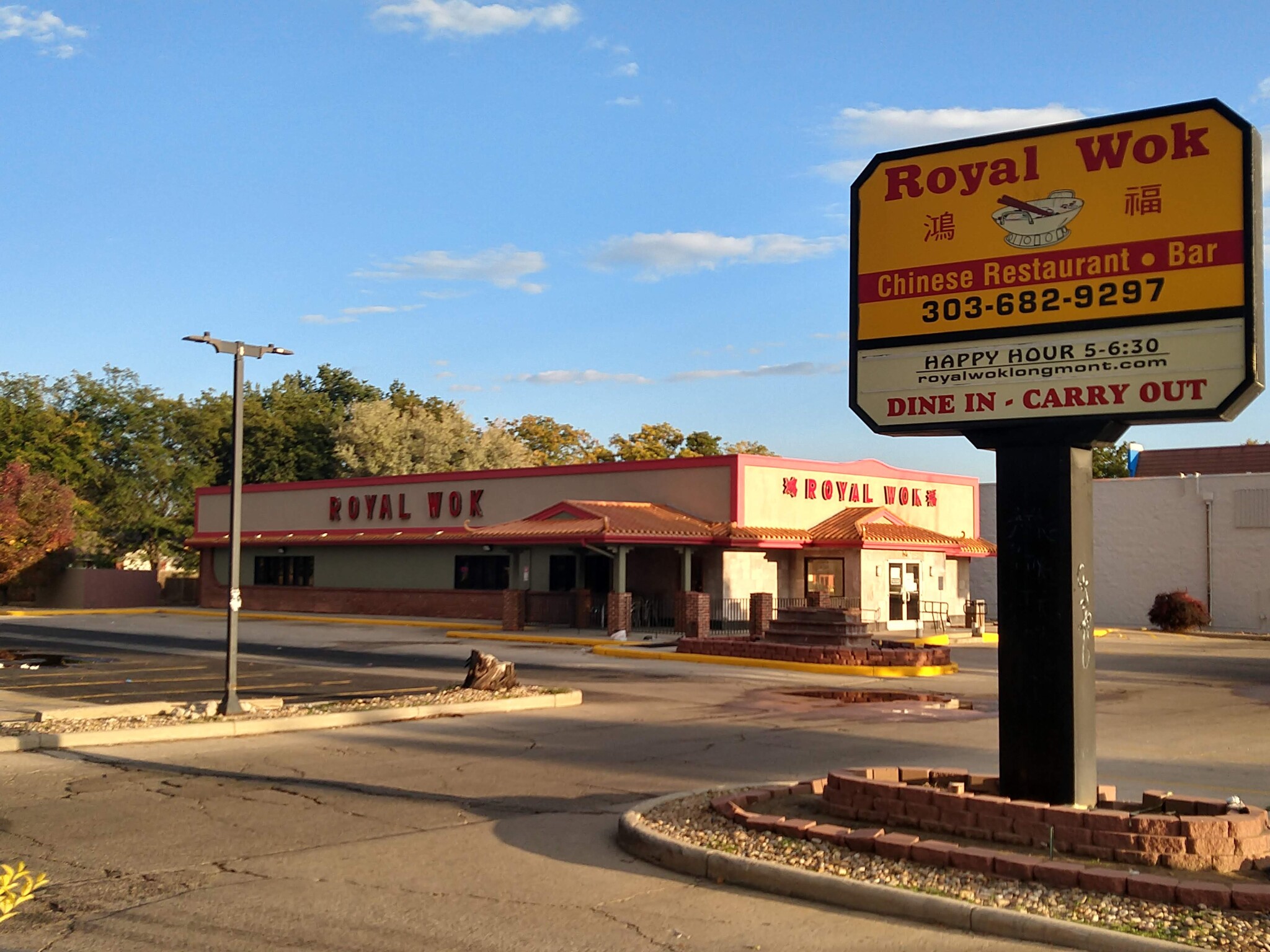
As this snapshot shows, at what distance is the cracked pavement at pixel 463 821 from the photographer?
6.82 metres

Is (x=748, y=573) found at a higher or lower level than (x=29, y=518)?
lower

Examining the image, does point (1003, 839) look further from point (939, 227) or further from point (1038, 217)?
point (939, 227)

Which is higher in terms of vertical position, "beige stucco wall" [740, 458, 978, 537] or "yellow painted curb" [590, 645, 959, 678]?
"beige stucco wall" [740, 458, 978, 537]

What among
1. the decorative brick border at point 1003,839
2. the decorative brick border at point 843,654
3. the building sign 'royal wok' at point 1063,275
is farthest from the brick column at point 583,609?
the building sign 'royal wok' at point 1063,275

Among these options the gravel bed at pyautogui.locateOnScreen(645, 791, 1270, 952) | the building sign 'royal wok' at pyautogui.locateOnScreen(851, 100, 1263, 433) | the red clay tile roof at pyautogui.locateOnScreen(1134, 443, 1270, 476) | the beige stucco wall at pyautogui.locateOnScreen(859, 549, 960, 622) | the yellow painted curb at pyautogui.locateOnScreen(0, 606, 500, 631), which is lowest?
the yellow painted curb at pyautogui.locateOnScreen(0, 606, 500, 631)

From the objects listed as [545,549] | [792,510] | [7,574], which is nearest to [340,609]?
[545,549]

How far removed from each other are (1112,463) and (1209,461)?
21287 mm

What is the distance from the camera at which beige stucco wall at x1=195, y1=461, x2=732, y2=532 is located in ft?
129

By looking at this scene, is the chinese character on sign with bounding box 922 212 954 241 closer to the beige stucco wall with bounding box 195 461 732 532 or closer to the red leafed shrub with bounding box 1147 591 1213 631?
the beige stucco wall with bounding box 195 461 732 532

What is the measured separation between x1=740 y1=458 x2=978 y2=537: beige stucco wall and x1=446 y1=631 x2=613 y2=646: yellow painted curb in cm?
706

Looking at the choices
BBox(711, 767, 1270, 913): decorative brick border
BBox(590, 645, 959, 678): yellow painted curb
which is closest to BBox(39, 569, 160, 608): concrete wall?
BBox(590, 645, 959, 678): yellow painted curb

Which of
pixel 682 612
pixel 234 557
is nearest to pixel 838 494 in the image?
pixel 682 612

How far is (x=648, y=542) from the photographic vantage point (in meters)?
34.9

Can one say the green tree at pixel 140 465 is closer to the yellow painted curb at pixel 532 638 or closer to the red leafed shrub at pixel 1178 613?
the yellow painted curb at pixel 532 638
